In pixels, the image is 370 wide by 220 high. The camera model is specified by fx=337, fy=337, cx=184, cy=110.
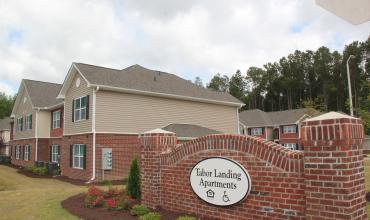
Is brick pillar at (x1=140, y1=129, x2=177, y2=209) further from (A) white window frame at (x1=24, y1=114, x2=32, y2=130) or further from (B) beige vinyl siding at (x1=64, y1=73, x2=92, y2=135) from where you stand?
(A) white window frame at (x1=24, y1=114, x2=32, y2=130)

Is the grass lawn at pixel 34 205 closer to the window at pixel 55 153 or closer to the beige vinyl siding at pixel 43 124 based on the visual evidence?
the window at pixel 55 153

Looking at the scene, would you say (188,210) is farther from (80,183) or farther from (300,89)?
(300,89)

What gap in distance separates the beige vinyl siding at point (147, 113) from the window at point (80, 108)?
Result: 162 centimetres

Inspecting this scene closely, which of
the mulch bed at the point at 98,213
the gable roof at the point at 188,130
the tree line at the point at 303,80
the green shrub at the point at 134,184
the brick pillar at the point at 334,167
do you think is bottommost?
the mulch bed at the point at 98,213

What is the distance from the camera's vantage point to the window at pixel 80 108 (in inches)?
790

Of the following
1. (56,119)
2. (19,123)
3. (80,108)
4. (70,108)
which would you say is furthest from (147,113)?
(19,123)

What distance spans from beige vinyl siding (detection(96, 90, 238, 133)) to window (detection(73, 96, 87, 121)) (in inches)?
64.0

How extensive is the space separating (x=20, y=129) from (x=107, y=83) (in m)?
18.3

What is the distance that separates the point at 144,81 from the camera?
22.4m

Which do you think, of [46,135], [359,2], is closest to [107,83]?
[46,135]

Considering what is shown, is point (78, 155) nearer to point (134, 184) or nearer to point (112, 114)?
point (112, 114)

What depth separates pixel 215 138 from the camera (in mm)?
7051

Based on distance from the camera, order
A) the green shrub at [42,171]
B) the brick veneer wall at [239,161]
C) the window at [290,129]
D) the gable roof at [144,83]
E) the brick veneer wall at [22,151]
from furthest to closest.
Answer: the window at [290,129]
the brick veneer wall at [22,151]
the green shrub at [42,171]
the gable roof at [144,83]
the brick veneer wall at [239,161]

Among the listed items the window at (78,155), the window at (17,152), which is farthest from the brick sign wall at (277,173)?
the window at (17,152)
